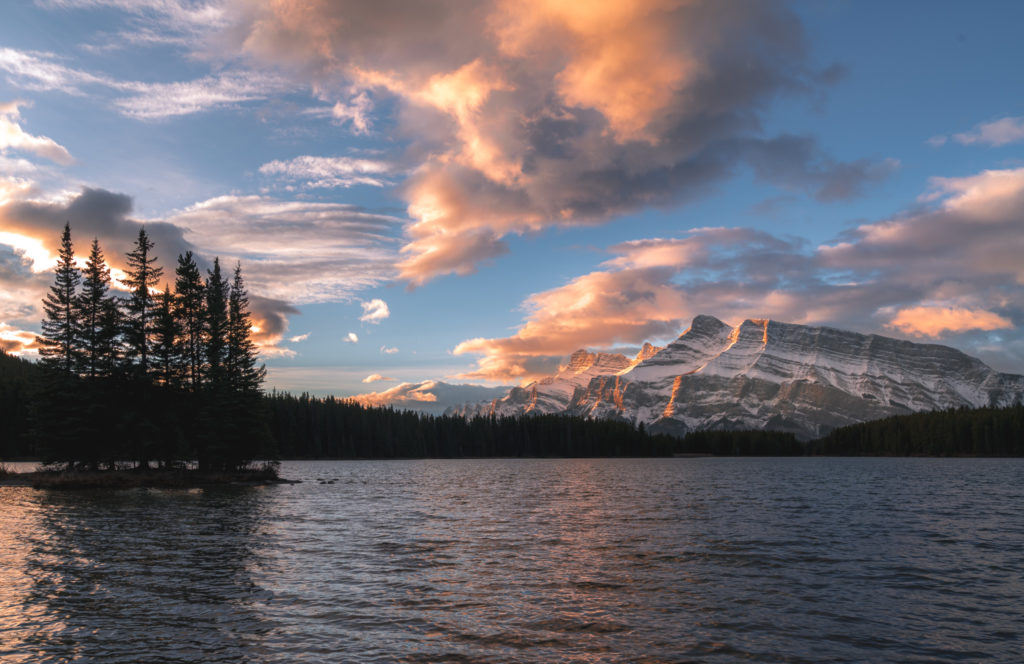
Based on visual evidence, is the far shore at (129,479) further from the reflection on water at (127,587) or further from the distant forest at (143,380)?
the reflection on water at (127,587)

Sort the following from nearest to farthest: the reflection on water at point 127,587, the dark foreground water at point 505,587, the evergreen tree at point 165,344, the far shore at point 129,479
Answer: the reflection on water at point 127,587 < the dark foreground water at point 505,587 < the far shore at point 129,479 < the evergreen tree at point 165,344

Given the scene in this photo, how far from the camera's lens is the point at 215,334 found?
8731 cm

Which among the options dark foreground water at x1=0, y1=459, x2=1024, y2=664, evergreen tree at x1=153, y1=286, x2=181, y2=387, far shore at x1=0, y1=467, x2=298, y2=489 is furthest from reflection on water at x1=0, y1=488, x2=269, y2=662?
evergreen tree at x1=153, y1=286, x2=181, y2=387

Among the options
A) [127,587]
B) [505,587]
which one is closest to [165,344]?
[127,587]

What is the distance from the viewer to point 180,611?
2066 cm

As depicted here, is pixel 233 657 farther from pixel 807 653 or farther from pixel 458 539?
pixel 458 539

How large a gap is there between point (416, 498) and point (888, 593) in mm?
49055

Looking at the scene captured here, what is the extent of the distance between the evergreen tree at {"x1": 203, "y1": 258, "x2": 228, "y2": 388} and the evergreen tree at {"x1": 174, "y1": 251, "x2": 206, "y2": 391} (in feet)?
2.90

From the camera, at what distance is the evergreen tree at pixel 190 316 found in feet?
277

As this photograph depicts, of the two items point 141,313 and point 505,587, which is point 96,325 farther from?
point 505,587

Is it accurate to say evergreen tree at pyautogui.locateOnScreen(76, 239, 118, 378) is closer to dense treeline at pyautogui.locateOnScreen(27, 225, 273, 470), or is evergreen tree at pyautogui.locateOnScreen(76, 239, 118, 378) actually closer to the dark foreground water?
dense treeline at pyautogui.locateOnScreen(27, 225, 273, 470)

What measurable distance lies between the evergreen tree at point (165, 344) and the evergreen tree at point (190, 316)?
2.95ft

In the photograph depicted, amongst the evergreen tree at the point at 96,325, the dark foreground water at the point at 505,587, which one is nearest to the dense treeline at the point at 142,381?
the evergreen tree at the point at 96,325

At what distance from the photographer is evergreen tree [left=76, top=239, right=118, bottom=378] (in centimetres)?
7862
